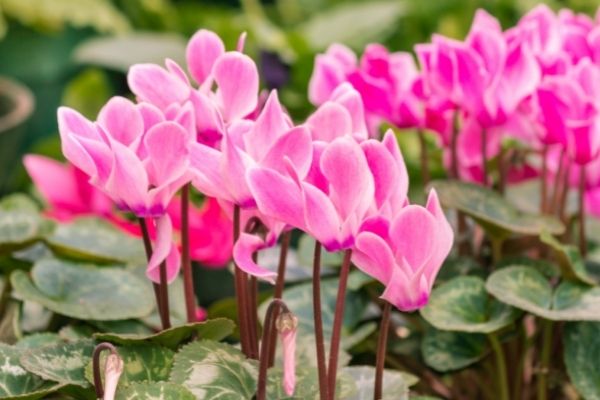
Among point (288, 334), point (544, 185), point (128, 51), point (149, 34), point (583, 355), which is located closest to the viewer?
point (288, 334)

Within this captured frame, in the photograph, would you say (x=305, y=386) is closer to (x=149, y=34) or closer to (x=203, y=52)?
(x=203, y=52)

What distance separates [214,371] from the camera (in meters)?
0.69

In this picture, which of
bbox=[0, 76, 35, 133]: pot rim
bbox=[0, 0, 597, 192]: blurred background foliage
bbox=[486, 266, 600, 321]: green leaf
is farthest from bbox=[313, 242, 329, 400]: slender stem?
bbox=[0, 0, 597, 192]: blurred background foliage

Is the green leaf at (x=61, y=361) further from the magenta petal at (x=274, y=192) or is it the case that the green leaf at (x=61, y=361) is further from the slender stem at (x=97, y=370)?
the magenta petal at (x=274, y=192)

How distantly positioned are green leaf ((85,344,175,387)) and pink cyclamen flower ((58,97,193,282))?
0.06 metres

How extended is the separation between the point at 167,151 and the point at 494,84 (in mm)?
335

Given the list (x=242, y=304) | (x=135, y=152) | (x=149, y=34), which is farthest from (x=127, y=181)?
(x=149, y=34)

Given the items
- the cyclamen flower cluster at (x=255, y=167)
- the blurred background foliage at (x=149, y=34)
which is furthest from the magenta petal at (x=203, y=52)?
the blurred background foliage at (x=149, y=34)

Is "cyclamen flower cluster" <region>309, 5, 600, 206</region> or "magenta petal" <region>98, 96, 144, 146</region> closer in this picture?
"magenta petal" <region>98, 96, 144, 146</region>

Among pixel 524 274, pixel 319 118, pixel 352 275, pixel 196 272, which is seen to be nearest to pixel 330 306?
pixel 352 275

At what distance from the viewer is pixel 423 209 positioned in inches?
24.4

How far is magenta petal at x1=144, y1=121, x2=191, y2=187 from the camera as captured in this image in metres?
0.68

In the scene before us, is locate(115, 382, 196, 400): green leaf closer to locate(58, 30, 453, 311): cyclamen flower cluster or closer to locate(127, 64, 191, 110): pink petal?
locate(58, 30, 453, 311): cyclamen flower cluster

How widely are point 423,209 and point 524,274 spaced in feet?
1.06
